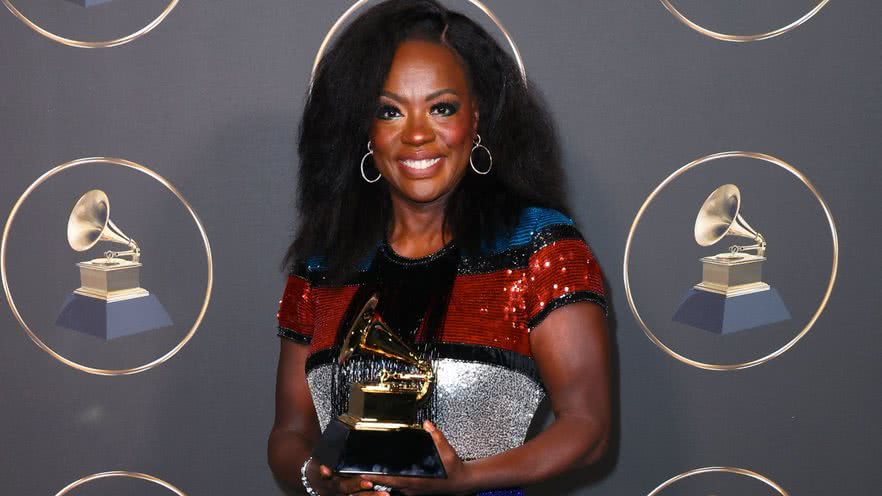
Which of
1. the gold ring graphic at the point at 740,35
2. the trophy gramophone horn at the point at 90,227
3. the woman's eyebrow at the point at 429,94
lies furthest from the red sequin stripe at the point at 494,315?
the trophy gramophone horn at the point at 90,227

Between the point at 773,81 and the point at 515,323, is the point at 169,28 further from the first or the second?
the point at 773,81

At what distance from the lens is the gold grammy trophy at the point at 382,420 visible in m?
1.67

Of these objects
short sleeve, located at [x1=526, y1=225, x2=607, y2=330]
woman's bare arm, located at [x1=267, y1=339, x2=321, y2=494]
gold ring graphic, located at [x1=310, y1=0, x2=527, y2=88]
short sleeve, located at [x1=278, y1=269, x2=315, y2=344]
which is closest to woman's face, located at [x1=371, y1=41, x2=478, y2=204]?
short sleeve, located at [x1=526, y1=225, x2=607, y2=330]

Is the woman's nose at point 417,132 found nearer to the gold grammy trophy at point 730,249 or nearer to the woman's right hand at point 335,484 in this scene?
the woman's right hand at point 335,484

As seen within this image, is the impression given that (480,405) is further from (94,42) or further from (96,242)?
(94,42)

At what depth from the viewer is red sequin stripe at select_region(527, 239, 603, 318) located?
1.84m

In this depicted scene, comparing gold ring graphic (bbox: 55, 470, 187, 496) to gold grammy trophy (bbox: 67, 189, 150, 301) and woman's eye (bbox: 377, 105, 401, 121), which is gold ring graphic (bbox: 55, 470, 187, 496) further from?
woman's eye (bbox: 377, 105, 401, 121)

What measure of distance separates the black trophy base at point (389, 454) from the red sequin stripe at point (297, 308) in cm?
44

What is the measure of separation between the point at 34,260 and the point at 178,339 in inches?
14.8

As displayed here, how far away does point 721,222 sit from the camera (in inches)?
101

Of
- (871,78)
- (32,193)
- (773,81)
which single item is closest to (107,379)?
(32,193)

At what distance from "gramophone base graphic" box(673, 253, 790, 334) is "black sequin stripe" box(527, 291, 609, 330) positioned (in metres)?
0.78

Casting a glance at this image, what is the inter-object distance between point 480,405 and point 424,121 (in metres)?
0.50

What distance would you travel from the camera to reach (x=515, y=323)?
1.88 metres
